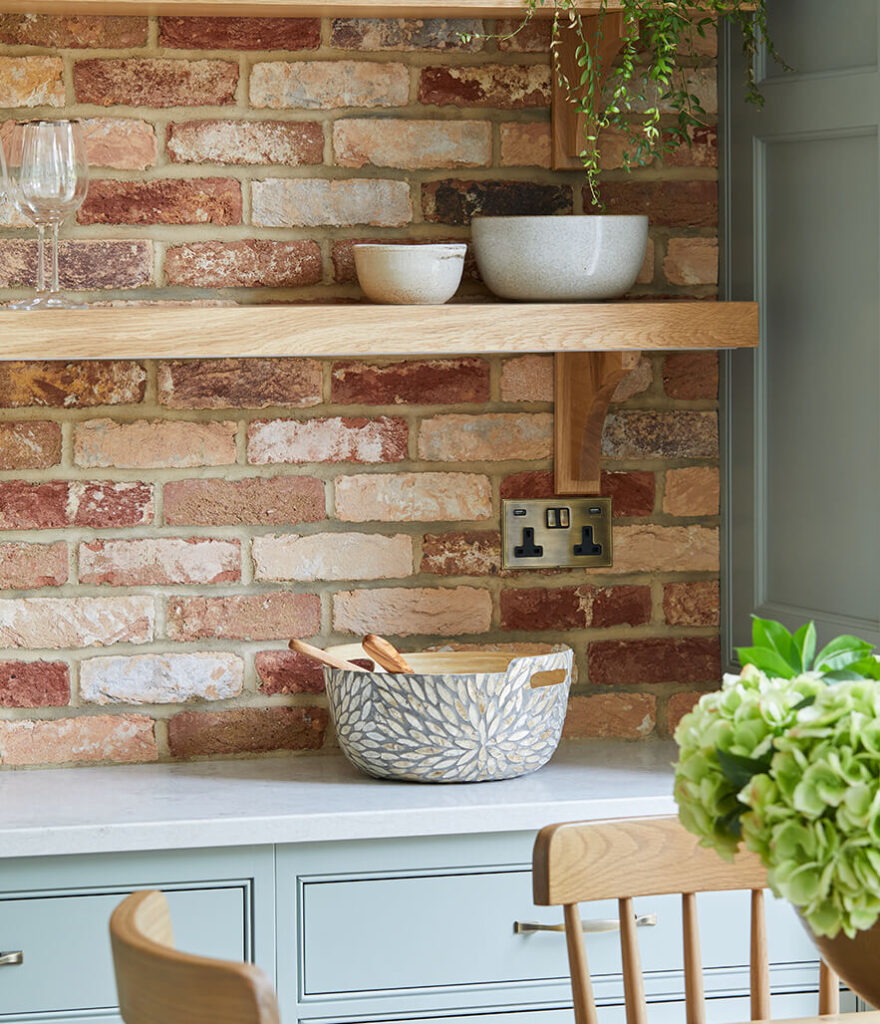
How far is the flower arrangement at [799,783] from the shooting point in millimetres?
865

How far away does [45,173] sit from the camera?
1.84 meters

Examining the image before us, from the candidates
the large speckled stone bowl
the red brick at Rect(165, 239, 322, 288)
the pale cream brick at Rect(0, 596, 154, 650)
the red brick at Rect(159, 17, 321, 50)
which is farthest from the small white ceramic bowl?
the pale cream brick at Rect(0, 596, 154, 650)

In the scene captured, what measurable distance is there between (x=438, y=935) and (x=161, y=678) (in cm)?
61

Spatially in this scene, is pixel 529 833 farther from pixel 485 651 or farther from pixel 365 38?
pixel 365 38

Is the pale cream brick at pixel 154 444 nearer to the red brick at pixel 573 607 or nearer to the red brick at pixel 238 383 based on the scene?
the red brick at pixel 238 383

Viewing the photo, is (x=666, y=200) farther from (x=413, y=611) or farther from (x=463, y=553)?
(x=413, y=611)

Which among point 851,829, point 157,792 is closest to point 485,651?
point 157,792

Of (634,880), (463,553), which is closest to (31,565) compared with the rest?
(463,553)

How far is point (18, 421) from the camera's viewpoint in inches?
81.9

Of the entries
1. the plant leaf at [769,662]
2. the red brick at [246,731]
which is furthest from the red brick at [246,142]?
the plant leaf at [769,662]

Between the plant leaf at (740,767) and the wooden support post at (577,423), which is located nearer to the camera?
the plant leaf at (740,767)

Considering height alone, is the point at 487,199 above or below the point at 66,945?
above

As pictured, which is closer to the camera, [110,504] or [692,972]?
[692,972]

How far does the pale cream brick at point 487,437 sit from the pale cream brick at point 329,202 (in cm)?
32
